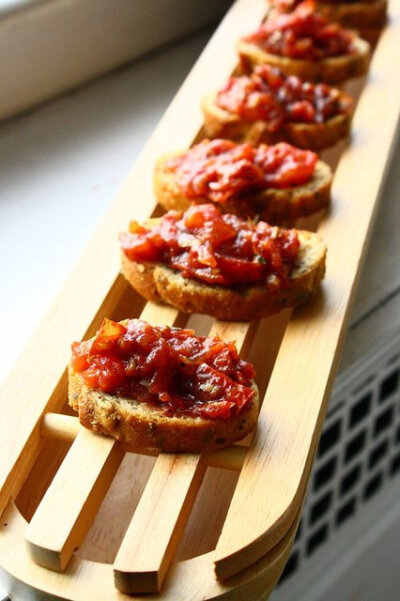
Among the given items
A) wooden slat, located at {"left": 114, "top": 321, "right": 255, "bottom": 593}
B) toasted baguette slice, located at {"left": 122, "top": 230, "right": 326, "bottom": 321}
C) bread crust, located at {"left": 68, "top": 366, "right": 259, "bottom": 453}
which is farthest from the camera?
toasted baguette slice, located at {"left": 122, "top": 230, "right": 326, "bottom": 321}

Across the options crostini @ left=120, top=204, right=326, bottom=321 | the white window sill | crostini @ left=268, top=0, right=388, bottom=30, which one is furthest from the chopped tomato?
crostini @ left=268, top=0, right=388, bottom=30

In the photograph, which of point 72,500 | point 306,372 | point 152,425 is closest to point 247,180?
point 306,372

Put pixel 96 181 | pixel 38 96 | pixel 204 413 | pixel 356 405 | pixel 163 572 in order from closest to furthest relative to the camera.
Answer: pixel 163 572 < pixel 204 413 < pixel 356 405 < pixel 96 181 < pixel 38 96

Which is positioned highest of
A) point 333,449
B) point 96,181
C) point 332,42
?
point 332,42

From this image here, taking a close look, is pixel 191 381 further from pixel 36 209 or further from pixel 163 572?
pixel 36 209

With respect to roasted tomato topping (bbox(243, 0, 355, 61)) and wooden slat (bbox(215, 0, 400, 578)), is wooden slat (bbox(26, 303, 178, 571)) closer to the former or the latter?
wooden slat (bbox(215, 0, 400, 578))

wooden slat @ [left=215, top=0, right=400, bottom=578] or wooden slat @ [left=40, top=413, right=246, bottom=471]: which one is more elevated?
wooden slat @ [left=40, top=413, right=246, bottom=471]

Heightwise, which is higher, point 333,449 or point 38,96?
point 38,96

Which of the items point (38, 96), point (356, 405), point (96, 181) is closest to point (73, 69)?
point (38, 96)
